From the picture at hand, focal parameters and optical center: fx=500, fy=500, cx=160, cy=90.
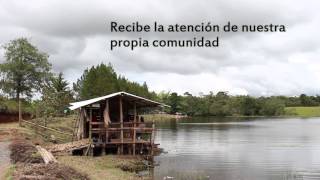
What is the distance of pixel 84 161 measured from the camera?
30969 mm

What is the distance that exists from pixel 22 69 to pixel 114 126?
140 ft

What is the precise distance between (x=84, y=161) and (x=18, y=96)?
4807 cm

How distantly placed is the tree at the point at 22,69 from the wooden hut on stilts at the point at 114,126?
37010 mm

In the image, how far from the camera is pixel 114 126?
37000mm

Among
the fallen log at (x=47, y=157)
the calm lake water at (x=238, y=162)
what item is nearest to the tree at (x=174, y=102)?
the calm lake water at (x=238, y=162)

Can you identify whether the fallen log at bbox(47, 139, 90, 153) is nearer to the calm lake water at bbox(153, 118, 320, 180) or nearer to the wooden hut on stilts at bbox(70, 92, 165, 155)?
the wooden hut on stilts at bbox(70, 92, 165, 155)

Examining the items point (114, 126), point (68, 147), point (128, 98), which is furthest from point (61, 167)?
point (128, 98)

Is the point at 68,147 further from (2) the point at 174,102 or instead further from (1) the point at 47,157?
(2) the point at 174,102

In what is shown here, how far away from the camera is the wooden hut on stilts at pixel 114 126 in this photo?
3556 centimetres

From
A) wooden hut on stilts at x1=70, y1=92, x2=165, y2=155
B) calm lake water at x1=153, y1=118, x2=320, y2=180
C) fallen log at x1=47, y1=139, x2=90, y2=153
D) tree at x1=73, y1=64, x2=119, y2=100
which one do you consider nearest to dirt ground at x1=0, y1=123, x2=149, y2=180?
fallen log at x1=47, y1=139, x2=90, y2=153

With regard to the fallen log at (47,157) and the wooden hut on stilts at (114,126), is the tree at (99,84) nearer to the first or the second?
the wooden hut on stilts at (114,126)

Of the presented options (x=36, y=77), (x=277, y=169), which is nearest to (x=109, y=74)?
(x=36, y=77)

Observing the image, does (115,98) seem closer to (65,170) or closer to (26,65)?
(65,170)

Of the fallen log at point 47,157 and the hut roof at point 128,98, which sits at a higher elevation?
the hut roof at point 128,98
